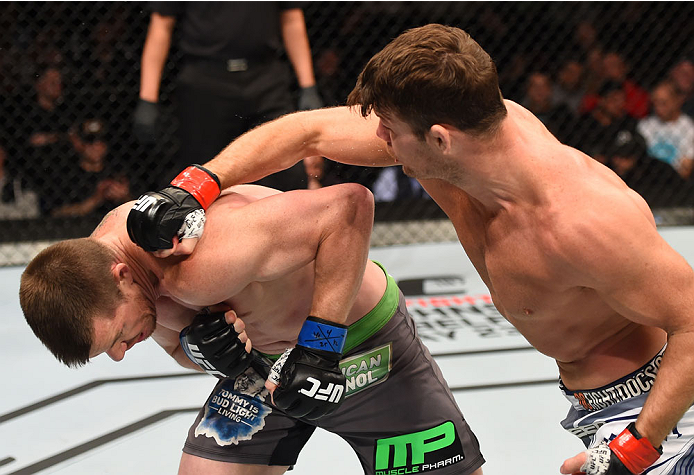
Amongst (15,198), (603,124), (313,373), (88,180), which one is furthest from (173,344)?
(603,124)

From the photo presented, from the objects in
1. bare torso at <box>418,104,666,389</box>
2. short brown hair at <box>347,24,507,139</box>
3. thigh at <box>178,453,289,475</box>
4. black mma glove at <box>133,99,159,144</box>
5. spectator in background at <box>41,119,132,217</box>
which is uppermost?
short brown hair at <box>347,24,507,139</box>

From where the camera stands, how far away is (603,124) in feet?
14.7

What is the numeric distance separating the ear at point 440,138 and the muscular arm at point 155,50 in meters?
2.22

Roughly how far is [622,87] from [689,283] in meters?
3.70

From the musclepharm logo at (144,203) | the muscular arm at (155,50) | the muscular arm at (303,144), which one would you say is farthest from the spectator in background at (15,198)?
the musclepharm logo at (144,203)

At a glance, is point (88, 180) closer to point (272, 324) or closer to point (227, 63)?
point (227, 63)

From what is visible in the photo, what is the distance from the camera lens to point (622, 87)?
4551 millimetres

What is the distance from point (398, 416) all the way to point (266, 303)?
1.16 ft

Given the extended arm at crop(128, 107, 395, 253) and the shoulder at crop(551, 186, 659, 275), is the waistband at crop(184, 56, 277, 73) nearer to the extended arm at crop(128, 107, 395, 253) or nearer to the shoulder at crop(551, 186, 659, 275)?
the extended arm at crop(128, 107, 395, 253)

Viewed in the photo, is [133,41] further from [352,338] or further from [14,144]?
[352,338]

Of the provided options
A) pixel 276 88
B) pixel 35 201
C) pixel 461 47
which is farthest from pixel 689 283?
pixel 35 201

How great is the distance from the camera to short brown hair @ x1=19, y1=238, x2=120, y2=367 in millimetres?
1237

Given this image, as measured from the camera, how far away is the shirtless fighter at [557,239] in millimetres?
1144

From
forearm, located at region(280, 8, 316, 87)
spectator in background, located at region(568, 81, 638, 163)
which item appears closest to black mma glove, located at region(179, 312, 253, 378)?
forearm, located at region(280, 8, 316, 87)
